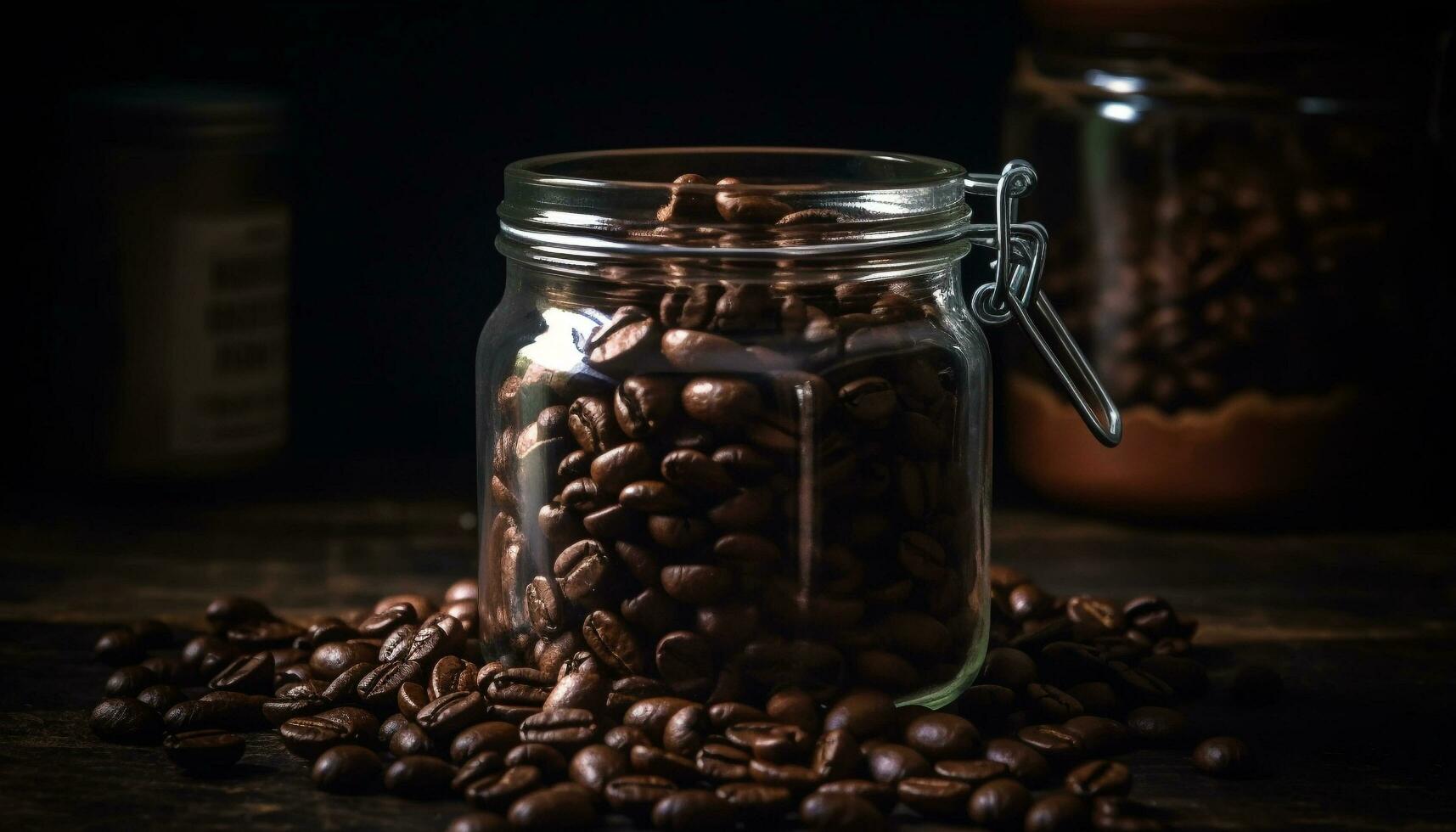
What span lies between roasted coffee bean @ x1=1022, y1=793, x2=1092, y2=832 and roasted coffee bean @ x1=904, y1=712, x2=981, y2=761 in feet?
0.24

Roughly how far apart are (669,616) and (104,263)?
0.99 m

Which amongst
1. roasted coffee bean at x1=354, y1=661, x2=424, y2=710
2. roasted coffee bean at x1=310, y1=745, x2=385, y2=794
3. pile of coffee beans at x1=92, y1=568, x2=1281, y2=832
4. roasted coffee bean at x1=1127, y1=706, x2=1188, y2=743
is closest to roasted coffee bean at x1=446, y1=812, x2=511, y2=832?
pile of coffee beans at x1=92, y1=568, x2=1281, y2=832

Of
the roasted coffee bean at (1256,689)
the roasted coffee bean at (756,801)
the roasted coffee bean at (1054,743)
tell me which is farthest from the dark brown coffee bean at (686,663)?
the roasted coffee bean at (1256,689)

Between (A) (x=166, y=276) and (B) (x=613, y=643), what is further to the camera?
(A) (x=166, y=276)

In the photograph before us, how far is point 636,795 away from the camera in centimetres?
99

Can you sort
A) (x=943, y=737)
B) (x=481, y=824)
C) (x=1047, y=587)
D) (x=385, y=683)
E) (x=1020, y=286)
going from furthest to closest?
1. (x=1047, y=587)
2. (x=1020, y=286)
3. (x=385, y=683)
4. (x=943, y=737)
5. (x=481, y=824)

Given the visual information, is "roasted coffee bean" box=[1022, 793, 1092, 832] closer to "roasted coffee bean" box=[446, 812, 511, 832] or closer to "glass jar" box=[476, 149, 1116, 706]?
"glass jar" box=[476, 149, 1116, 706]

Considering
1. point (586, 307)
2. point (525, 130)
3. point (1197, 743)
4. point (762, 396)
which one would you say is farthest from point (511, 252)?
point (525, 130)

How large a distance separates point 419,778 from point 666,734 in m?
0.15

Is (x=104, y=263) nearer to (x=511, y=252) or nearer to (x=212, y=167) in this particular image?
(x=212, y=167)

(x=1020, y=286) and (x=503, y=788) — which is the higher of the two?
(x=1020, y=286)

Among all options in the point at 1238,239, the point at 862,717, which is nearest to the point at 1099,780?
the point at 862,717

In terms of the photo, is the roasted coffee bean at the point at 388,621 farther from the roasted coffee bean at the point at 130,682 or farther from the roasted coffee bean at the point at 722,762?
the roasted coffee bean at the point at 722,762

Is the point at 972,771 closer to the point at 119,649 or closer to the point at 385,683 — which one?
the point at 385,683
